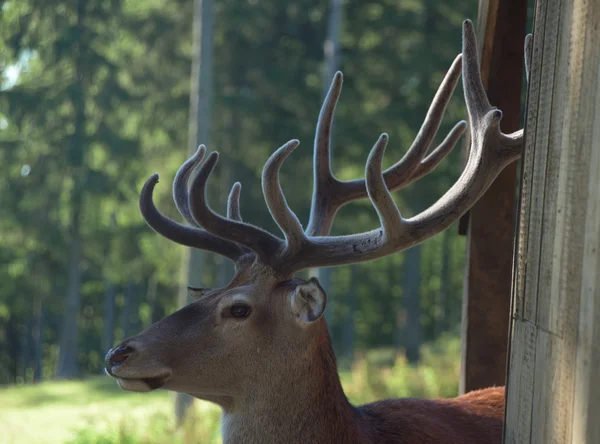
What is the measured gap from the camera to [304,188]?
56.1ft

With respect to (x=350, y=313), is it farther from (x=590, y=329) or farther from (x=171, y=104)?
(x=590, y=329)

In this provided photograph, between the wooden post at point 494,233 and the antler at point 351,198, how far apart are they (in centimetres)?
40

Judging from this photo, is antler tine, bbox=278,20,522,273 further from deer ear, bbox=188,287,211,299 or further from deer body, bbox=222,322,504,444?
deer ear, bbox=188,287,211,299

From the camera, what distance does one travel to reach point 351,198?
374 cm

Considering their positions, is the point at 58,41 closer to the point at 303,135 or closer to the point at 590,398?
the point at 303,135

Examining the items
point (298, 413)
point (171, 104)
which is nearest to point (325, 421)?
point (298, 413)

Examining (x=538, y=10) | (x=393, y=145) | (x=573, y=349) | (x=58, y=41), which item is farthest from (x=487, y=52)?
(x=58, y=41)

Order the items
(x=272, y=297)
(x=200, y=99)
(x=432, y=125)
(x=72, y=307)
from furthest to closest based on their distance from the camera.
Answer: (x=72, y=307) → (x=200, y=99) → (x=432, y=125) → (x=272, y=297)

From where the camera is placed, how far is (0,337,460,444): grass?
350 inches

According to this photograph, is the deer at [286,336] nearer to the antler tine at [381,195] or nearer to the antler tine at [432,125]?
the antler tine at [381,195]

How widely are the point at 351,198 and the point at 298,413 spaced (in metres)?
1.09

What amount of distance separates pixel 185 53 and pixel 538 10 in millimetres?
16989

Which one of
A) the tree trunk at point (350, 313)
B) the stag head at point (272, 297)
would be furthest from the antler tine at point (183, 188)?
the tree trunk at point (350, 313)

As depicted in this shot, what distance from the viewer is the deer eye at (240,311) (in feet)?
10.2
